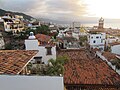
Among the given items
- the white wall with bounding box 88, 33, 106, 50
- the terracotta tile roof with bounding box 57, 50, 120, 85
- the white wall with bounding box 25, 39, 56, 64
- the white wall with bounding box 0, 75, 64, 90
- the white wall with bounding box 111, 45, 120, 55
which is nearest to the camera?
the white wall with bounding box 0, 75, 64, 90

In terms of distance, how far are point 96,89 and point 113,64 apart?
546 centimetres

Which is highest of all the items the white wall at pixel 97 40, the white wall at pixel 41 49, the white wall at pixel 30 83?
the white wall at pixel 30 83

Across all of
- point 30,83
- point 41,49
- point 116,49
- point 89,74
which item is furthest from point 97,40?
point 30,83

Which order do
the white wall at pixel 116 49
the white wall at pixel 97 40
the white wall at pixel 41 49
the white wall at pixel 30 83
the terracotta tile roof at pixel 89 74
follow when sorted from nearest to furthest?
the white wall at pixel 30 83, the terracotta tile roof at pixel 89 74, the white wall at pixel 41 49, the white wall at pixel 116 49, the white wall at pixel 97 40

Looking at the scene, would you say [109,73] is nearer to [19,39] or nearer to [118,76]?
[118,76]

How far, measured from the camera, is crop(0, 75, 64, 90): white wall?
14.7 ft

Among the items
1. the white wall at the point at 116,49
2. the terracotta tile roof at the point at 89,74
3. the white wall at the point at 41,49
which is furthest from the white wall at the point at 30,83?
the white wall at the point at 116,49

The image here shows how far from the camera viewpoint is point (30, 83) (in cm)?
459

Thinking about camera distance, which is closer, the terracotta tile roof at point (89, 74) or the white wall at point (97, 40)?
the terracotta tile roof at point (89, 74)

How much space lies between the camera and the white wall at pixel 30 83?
4484 millimetres

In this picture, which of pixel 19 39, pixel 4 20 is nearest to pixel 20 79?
pixel 19 39

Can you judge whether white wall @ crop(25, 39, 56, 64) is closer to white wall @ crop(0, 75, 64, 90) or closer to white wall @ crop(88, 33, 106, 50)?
white wall @ crop(0, 75, 64, 90)

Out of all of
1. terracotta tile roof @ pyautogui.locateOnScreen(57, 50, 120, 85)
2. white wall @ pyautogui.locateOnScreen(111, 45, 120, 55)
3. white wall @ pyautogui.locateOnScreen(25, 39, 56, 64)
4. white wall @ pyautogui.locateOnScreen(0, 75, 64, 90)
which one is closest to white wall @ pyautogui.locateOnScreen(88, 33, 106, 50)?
white wall @ pyautogui.locateOnScreen(111, 45, 120, 55)

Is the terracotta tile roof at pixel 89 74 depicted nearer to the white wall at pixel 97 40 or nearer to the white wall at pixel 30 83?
the white wall at pixel 30 83
